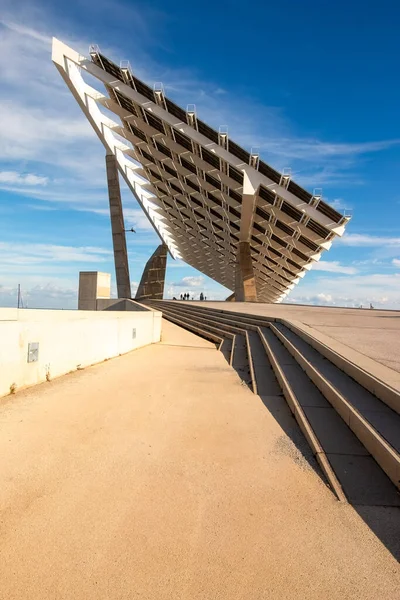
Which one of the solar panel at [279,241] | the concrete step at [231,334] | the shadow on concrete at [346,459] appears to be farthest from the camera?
the solar panel at [279,241]

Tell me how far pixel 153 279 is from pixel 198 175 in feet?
69.1

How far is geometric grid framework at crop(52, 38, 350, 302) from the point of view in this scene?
2289 cm

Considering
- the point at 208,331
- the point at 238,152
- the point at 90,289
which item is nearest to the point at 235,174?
the point at 238,152

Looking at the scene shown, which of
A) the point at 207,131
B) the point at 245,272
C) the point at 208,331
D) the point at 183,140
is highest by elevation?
the point at 183,140

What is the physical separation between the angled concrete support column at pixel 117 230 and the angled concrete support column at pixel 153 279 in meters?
10.7

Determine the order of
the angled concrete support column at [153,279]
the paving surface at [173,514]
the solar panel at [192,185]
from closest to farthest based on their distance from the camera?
1. the paving surface at [173,514]
2. the solar panel at [192,185]
3. the angled concrete support column at [153,279]

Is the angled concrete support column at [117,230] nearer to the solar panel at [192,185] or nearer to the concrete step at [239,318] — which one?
the solar panel at [192,185]

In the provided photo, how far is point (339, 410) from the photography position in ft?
13.6

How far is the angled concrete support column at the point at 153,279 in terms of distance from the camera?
46.8 metres

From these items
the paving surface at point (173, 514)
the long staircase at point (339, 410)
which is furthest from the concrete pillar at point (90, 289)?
the paving surface at point (173, 514)

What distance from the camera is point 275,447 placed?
3.94 metres

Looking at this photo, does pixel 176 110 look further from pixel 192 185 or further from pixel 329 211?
pixel 329 211

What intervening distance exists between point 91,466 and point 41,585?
1.40 m

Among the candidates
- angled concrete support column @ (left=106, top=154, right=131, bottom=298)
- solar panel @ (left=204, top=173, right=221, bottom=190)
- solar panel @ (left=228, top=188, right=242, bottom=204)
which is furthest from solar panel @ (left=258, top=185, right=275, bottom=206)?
angled concrete support column @ (left=106, top=154, right=131, bottom=298)
